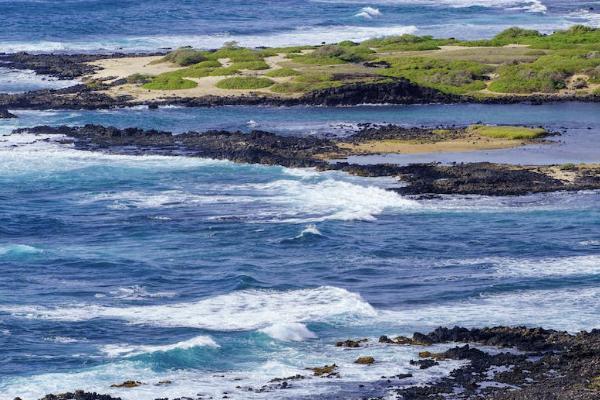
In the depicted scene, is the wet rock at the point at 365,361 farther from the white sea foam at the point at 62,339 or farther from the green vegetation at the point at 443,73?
the green vegetation at the point at 443,73

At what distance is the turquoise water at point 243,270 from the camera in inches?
1417

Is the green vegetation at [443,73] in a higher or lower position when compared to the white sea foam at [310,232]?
higher

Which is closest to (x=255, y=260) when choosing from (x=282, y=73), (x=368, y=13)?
(x=282, y=73)

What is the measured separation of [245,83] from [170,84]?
4.70 metres

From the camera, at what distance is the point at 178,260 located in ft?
154

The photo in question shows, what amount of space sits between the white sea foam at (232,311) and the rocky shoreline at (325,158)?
1530 cm

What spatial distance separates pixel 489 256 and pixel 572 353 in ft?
40.3

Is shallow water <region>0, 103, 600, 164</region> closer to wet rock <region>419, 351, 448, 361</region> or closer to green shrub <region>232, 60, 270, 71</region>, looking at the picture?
green shrub <region>232, 60, 270, 71</region>

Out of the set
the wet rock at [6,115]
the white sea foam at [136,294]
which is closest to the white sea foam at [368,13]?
the wet rock at [6,115]

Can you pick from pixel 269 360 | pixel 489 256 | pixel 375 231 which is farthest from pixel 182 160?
pixel 269 360

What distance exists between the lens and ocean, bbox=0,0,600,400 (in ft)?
118

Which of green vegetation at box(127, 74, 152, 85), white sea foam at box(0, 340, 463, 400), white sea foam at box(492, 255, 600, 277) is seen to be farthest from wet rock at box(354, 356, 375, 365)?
green vegetation at box(127, 74, 152, 85)

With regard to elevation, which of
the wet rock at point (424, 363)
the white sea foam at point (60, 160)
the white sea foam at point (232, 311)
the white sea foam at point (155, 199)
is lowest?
the white sea foam at point (232, 311)

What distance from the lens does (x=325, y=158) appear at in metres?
63.9
